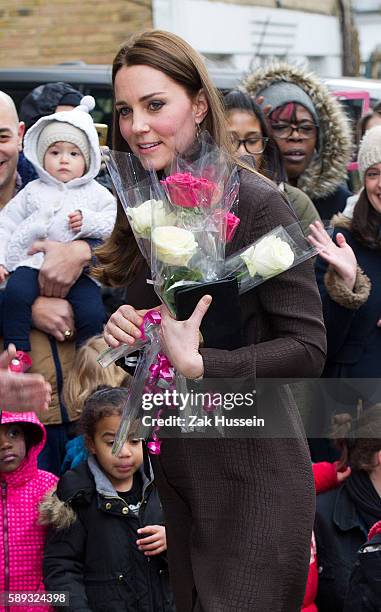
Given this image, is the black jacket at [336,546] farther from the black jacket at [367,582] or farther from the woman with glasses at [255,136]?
the woman with glasses at [255,136]

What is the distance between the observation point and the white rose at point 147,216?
9.48 ft

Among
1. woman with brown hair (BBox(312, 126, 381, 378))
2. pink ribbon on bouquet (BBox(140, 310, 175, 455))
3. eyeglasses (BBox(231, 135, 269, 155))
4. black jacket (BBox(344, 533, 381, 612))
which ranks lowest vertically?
black jacket (BBox(344, 533, 381, 612))

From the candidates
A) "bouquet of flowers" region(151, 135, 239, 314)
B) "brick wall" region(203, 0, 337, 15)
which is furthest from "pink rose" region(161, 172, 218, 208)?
"brick wall" region(203, 0, 337, 15)

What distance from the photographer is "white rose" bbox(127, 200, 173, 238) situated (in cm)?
289

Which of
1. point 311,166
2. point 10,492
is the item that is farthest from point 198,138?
point 311,166

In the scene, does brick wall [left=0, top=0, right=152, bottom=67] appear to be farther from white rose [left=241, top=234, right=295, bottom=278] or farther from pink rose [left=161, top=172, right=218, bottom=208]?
white rose [left=241, top=234, right=295, bottom=278]

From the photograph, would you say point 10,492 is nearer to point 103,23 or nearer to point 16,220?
point 16,220

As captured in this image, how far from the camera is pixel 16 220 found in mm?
4875

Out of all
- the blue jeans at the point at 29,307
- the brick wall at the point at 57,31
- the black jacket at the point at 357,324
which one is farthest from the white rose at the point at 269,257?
the brick wall at the point at 57,31

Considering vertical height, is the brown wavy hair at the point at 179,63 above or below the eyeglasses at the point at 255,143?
above

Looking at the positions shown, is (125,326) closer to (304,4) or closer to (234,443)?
(234,443)

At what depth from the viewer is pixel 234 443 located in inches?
113

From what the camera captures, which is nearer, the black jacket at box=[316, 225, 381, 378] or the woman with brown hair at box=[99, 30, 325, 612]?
the woman with brown hair at box=[99, 30, 325, 612]

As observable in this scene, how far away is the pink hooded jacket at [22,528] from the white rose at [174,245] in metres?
1.47
